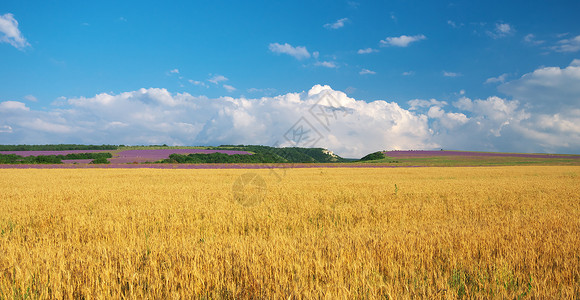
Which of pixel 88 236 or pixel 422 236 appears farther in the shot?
pixel 88 236

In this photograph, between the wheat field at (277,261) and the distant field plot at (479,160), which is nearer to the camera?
the wheat field at (277,261)

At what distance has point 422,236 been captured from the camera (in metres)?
5.33

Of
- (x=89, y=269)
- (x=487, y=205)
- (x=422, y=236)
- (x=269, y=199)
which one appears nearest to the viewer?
(x=89, y=269)

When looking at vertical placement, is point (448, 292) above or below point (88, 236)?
above

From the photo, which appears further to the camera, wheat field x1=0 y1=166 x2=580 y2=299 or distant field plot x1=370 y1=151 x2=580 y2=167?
distant field plot x1=370 y1=151 x2=580 y2=167

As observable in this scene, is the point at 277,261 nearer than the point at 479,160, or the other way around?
the point at 277,261

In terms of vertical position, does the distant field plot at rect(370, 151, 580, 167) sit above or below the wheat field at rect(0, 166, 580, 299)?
above

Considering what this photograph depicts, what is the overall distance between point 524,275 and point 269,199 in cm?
852

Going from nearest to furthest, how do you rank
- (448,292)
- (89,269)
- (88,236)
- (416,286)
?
1. (448,292)
2. (416,286)
3. (89,269)
4. (88,236)

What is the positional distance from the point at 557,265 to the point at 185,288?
5065 millimetres

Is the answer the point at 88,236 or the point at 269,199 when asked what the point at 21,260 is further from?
the point at 269,199

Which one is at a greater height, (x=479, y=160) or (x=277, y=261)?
(x=479, y=160)

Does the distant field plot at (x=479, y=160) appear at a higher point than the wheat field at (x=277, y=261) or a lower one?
higher

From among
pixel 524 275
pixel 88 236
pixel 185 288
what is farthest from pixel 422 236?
pixel 88 236
